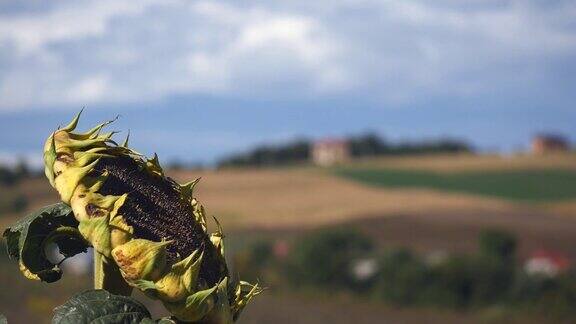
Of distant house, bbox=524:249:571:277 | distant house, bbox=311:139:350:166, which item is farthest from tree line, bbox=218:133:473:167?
distant house, bbox=524:249:571:277

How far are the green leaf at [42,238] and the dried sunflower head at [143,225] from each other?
0.45 ft

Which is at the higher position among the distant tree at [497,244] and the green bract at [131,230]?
the green bract at [131,230]

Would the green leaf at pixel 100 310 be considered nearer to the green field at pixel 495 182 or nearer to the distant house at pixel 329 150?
the green field at pixel 495 182

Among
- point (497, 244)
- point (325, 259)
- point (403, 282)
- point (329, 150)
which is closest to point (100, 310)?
point (403, 282)

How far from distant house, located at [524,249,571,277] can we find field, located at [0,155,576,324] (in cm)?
83

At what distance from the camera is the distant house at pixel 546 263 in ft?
86.7

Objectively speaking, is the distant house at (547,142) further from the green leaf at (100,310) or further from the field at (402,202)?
the green leaf at (100,310)

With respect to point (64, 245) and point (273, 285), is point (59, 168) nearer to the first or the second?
point (64, 245)

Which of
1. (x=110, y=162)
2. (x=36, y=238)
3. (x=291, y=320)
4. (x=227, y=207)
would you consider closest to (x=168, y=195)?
(x=110, y=162)

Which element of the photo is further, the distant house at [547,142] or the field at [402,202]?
the distant house at [547,142]

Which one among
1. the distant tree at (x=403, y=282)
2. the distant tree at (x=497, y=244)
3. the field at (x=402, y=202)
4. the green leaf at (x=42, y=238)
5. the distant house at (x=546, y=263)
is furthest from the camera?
the field at (x=402, y=202)

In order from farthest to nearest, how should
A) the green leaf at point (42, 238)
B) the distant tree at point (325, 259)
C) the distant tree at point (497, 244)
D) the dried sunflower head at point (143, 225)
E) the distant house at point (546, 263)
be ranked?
1. the distant tree at point (497, 244)
2. the distant tree at point (325, 259)
3. the distant house at point (546, 263)
4. the green leaf at point (42, 238)
5. the dried sunflower head at point (143, 225)

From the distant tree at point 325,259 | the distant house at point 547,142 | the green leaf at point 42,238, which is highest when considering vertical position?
the green leaf at point 42,238

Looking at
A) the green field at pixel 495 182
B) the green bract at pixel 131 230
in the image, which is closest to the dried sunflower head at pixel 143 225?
the green bract at pixel 131 230
